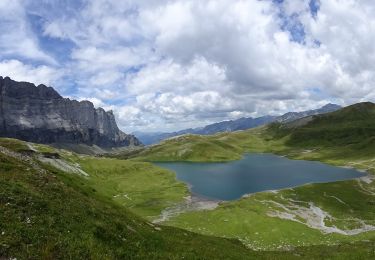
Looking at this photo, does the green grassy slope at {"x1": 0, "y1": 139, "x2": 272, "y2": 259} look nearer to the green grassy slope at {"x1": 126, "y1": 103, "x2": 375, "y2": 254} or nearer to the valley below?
the valley below

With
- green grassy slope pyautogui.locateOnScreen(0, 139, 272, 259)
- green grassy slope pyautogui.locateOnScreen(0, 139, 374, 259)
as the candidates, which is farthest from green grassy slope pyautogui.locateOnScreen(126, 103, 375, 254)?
green grassy slope pyautogui.locateOnScreen(0, 139, 272, 259)

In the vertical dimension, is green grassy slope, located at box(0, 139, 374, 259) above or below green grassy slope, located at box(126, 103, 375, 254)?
above

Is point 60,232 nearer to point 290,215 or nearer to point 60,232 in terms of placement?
point 60,232

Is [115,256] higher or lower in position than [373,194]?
higher

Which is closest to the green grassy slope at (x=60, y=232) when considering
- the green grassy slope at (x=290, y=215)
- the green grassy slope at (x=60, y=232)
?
the green grassy slope at (x=60, y=232)

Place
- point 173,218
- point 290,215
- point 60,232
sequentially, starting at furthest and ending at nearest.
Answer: point 173,218 → point 290,215 → point 60,232

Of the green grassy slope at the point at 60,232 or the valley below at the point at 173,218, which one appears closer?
the green grassy slope at the point at 60,232

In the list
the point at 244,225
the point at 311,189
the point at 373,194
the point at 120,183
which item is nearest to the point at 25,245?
the point at 244,225

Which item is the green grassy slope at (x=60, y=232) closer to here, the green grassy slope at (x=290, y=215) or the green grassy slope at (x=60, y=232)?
the green grassy slope at (x=60, y=232)

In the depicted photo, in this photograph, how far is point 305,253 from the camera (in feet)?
147

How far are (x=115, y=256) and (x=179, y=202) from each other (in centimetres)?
11860

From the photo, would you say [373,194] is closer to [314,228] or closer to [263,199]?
[263,199]

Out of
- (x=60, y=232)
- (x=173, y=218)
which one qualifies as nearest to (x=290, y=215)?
(x=173, y=218)

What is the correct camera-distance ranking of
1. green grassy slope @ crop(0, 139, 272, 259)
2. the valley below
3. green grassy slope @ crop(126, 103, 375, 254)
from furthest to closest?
green grassy slope @ crop(126, 103, 375, 254) → the valley below → green grassy slope @ crop(0, 139, 272, 259)
